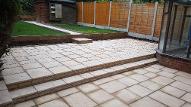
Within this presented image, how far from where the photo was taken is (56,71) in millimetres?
4582

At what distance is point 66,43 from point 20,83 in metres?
4.63

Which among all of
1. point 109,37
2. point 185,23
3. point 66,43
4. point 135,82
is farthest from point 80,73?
point 109,37

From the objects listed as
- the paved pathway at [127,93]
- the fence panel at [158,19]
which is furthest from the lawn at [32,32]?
the fence panel at [158,19]

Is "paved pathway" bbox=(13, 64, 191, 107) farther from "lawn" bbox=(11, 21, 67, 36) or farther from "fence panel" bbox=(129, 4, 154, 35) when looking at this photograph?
"fence panel" bbox=(129, 4, 154, 35)

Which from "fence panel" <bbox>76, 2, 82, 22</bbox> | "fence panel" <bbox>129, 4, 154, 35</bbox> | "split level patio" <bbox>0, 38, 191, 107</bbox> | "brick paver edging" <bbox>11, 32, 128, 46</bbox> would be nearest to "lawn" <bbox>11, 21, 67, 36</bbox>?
"brick paver edging" <bbox>11, 32, 128, 46</bbox>

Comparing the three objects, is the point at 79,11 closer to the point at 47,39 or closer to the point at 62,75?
the point at 47,39

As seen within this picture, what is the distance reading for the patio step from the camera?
3668 mm

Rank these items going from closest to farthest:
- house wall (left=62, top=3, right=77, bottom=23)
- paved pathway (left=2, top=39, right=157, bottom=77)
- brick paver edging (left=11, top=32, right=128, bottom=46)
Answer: paved pathway (left=2, top=39, right=157, bottom=77)
brick paver edging (left=11, top=32, right=128, bottom=46)
house wall (left=62, top=3, right=77, bottom=23)

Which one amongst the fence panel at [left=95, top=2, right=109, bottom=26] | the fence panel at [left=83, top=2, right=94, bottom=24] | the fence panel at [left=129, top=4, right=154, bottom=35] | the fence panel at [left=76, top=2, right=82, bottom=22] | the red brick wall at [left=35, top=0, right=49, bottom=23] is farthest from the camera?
the fence panel at [left=76, top=2, right=82, bottom=22]

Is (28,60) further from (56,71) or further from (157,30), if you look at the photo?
(157,30)

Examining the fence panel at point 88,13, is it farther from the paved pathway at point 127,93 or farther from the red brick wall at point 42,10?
the paved pathway at point 127,93

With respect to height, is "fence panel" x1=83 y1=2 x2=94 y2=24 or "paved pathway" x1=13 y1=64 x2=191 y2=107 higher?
"fence panel" x1=83 y1=2 x2=94 y2=24

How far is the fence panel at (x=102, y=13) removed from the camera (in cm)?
1283

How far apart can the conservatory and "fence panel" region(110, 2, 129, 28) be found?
15.1 ft
